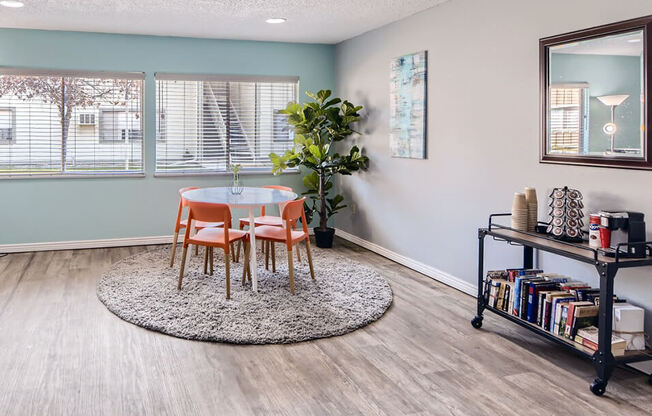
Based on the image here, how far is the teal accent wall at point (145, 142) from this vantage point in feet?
19.0

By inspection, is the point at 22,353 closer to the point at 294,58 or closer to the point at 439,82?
the point at 439,82

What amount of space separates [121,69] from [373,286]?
11.8ft

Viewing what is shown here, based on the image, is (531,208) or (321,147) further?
(321,147)

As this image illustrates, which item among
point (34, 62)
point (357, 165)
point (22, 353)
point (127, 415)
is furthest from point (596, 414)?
point (34, 62)

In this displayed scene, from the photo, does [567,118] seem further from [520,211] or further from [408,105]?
[408,105]

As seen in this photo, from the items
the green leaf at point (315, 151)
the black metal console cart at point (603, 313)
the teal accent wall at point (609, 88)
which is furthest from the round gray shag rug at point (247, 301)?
the teal accent wall at point (609, 88)

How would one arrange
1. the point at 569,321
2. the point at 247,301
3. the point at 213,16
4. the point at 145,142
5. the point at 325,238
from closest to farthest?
1. the point at 569,321
2. the point at 247,301
3. the point at 213,16
4. the point at 325,238
5. the point at 145,142

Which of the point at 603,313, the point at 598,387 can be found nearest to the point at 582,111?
the point at 603,313

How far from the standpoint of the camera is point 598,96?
3.13 metres

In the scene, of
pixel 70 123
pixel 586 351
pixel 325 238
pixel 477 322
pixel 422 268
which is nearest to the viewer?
pixel 586 351

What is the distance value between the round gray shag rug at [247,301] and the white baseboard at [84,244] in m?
0.87

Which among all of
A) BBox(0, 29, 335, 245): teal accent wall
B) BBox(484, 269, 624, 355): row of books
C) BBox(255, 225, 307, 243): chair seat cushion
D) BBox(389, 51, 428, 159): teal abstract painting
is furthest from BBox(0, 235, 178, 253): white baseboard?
BBox(484, 269, 624, 355): row of books

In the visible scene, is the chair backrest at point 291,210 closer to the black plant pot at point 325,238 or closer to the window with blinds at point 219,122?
the black plant pot at point 325,238

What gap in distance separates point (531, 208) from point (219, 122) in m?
4.11
